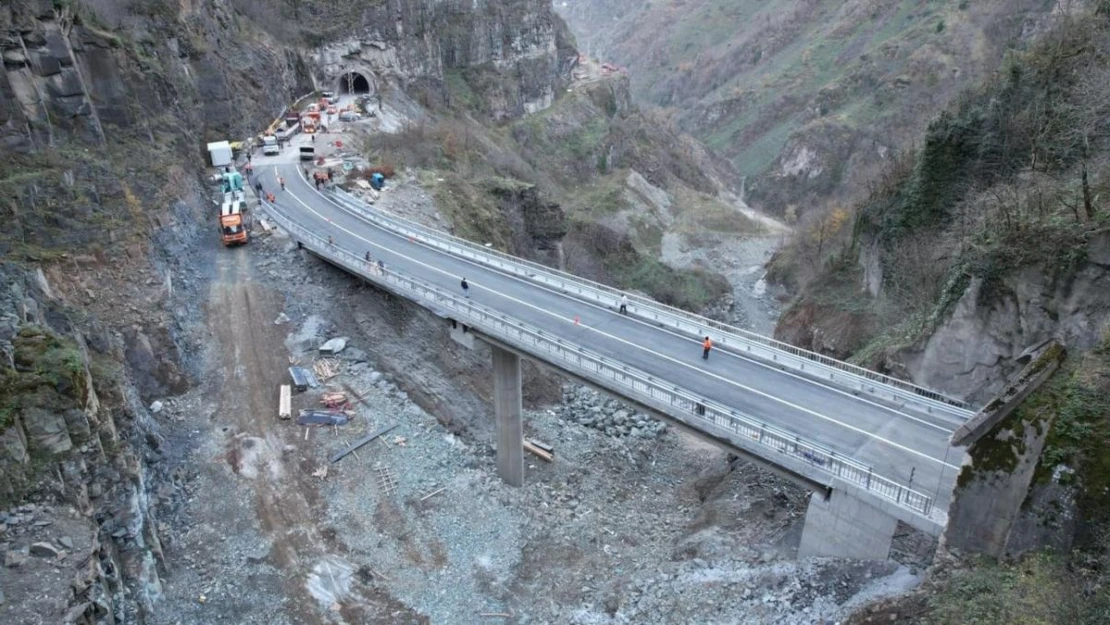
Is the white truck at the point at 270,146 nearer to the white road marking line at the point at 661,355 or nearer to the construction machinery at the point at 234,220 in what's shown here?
the construction machinery at the point at 234,220

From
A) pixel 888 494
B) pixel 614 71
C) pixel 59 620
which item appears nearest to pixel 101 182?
pixel 59 620

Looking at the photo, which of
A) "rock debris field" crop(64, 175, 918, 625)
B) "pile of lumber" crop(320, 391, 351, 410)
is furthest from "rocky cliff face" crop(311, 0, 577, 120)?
"pile of lumber" crop(320, 391, 351, 410)

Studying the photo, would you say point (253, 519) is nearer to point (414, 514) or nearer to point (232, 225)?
point (414, 514)

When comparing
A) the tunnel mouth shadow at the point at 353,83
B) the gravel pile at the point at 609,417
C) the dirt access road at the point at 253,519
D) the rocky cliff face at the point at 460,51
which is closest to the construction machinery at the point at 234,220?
the dirt access road at the point at 253,519

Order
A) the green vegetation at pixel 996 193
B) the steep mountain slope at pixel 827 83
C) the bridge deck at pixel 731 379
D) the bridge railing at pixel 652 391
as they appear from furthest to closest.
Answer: the steep mountain slope at pixel 827 83, the green vegetation at pixel 996 193, the bridge deck at pixel 731 379, the bridge railing at pixel 652 391

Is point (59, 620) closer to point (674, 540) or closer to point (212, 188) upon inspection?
point (674, 540)

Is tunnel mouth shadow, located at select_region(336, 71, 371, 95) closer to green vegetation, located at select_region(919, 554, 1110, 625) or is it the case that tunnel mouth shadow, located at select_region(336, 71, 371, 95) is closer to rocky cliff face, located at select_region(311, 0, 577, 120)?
rocky cliff face, located at select_region(311, 0, 577, 120)

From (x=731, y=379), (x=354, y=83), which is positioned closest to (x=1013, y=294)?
(x=731, y=379)
